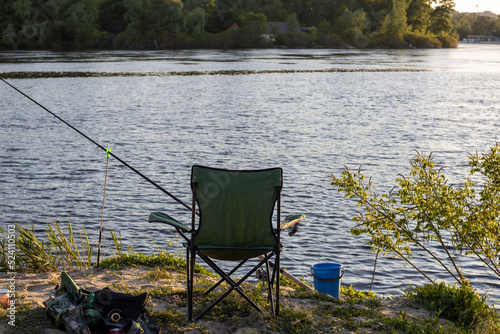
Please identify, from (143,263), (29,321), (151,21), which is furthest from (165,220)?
(151,21)

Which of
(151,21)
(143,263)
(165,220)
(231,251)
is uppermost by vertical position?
(151,21)

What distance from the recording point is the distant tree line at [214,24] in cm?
8056

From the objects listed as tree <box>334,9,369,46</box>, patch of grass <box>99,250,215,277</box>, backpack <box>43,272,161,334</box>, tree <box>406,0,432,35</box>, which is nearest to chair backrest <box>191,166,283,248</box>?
backpack <box>43,272,161,334</box>

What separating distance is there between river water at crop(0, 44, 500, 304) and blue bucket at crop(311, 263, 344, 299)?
2107mm

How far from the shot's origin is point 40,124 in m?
22.6

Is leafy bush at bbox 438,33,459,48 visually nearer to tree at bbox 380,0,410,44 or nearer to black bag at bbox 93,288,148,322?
tree at bbox 380,0,410,44

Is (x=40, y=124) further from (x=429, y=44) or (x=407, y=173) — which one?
(x=429, y=44)

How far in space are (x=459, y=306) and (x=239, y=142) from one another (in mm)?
14043

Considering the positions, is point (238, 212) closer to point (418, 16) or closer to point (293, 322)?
point (293, 322)

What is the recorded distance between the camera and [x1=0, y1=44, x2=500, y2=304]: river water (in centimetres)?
978

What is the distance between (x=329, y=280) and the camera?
17.7ft

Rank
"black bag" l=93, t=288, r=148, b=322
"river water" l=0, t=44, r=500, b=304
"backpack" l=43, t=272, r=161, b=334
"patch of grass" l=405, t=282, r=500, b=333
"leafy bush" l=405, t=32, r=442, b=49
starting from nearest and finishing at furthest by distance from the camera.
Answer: "backpack" l=43, t=272, r=161, b=334, "black bag" l=93, t=288, r=148, b=322, "patch of grass" l=405, t=282, r=500, b=333, "river water" l=0, t=44, r=500, b=304, "leafy bush" l=405, t=32, r=442, b=49

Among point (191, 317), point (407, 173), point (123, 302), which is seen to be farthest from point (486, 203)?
point (407, 173)

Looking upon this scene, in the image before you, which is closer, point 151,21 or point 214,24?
point 151,21
